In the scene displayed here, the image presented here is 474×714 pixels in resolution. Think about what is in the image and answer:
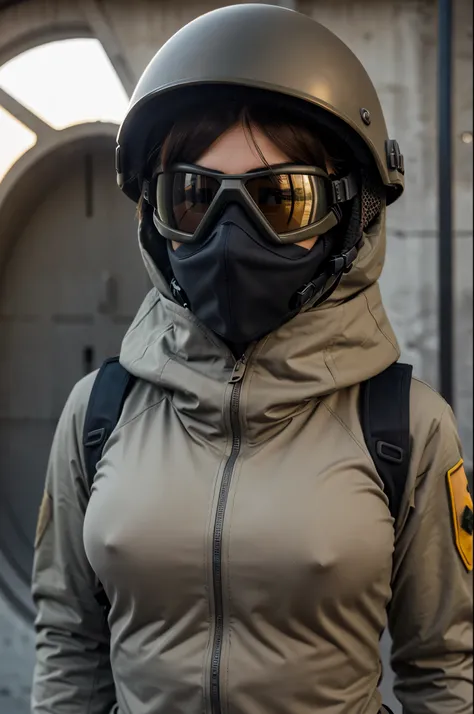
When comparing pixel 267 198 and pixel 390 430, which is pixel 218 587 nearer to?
pixel 390 430

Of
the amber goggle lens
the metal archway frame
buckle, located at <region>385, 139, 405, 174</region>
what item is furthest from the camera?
the metal archway frame

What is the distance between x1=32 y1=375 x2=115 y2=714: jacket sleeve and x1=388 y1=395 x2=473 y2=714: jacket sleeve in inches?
22.8

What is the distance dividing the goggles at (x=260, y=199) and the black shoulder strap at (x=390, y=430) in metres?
0.31

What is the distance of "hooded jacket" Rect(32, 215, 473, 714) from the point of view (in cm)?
113

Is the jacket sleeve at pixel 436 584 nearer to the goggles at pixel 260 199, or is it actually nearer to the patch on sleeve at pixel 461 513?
the patch on sleeve at pixel 461 513

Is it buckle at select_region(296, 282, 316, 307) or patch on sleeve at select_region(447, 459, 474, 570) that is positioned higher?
buckle at select_region(296, 282, 316, 307)

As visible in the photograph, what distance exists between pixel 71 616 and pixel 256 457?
0.52m

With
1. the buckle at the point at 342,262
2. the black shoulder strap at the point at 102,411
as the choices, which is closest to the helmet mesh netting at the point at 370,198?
the buckle at the point at 342,262

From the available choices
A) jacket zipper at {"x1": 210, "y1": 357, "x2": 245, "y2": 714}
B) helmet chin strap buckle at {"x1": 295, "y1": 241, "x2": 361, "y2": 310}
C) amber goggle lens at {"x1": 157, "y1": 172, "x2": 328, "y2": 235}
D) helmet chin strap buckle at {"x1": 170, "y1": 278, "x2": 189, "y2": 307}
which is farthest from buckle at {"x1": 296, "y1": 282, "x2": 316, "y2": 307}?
jacket zipper at {"x1": 210, "y1": 357, "x2": 245, "y2": 714}

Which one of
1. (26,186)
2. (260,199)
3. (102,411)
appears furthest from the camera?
(26,186)

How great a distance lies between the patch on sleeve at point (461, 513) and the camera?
Answer: 4.14ft

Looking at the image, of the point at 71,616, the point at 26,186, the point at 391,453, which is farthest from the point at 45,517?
the point at 26,186

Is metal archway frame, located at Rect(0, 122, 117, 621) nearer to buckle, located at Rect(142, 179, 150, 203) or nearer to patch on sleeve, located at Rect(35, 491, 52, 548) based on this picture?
buckle, located at Rect(142, 179, 150, 203)

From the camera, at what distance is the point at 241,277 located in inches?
47.9
